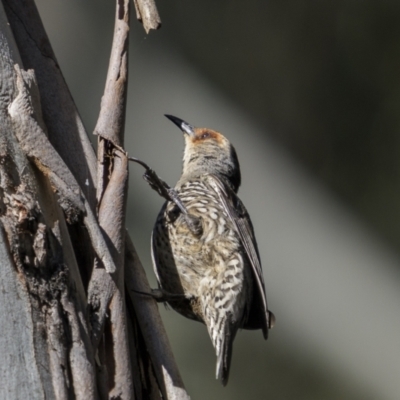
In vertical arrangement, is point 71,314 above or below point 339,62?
below

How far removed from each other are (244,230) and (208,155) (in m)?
0.77

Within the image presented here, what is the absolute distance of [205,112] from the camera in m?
4.64

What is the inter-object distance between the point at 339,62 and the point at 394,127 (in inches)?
22.7

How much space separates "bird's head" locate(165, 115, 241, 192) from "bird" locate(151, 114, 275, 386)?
0.51 meters

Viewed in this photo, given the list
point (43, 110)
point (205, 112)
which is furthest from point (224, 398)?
point (43, 110)

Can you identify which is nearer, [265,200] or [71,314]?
[71,314]

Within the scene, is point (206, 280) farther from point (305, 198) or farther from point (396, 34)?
point (396, 34)

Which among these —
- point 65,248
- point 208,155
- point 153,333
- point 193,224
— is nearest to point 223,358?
point 193,224

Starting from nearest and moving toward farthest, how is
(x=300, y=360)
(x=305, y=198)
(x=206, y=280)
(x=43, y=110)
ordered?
1. (x=43, y=110)
2. (x=206, y=280)
3. (x=305, y=198)
4. (x=300, y=360)

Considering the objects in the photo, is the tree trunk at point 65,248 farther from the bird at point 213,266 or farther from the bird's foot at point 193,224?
the bird's foot at point 193,224

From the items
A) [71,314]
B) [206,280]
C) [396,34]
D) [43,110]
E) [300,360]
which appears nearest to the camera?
[71,314]

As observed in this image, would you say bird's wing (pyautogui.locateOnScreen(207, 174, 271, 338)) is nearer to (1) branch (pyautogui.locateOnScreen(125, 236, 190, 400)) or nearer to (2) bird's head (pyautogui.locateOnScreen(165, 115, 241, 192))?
(2) bird's head (pyautogui.locateOnScreen(165, 115, 241, 192))

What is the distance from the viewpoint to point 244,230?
10.00 feet

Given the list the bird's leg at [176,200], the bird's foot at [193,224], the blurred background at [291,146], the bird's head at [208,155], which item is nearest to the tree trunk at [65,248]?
the bird's leg at [176,200]
